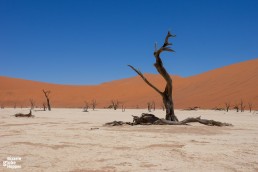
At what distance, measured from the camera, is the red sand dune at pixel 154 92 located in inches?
2036

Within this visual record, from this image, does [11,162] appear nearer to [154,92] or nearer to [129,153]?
[129,153]

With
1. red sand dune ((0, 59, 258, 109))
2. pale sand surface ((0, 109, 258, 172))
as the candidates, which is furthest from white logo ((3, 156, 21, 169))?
red sand dune ((0, 59, 258, 109))

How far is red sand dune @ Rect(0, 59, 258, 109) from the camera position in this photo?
5172cm

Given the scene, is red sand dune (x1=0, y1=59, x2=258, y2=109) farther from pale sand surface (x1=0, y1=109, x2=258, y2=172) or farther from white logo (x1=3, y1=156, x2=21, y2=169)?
white logo (x1=3, y1=156, x2=21, y2=169)

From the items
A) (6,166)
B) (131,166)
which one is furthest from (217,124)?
(6,166)

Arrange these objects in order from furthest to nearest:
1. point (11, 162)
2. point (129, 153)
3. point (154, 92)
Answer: point (154, 92) < point (129, 153) < point (11, 162)

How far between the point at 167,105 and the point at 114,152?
7782mm

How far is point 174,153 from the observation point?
6883 mm

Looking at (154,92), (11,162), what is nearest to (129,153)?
(11,162)

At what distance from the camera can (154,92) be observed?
71000mm

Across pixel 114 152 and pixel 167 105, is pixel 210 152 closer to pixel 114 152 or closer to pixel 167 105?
pixel 114 152

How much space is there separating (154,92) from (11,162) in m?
65.5

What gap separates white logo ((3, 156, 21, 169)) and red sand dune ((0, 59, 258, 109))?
125 feet

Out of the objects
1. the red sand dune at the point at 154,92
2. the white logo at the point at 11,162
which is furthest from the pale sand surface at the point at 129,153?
the red sand dune at the point at 154,92
